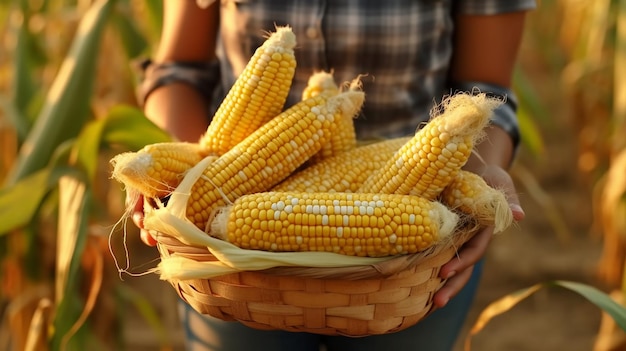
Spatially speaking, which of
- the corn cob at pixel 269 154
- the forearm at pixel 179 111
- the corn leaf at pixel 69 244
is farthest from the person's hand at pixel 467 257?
the corn leaf at pixel 69 244

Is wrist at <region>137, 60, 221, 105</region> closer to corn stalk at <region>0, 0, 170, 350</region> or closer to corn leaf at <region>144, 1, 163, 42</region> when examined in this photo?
corn stalk at <region>0, 0, 170, 350</region>

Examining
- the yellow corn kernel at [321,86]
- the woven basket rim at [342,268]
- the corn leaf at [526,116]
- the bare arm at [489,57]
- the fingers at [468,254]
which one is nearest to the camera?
the woven basket rim at [342,268]

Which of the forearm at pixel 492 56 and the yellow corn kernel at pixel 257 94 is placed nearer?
the yellow corn kernel at pixel 257 94

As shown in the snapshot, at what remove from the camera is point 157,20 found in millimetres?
1891

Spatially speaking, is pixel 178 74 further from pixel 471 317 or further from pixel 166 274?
pixel 471 317

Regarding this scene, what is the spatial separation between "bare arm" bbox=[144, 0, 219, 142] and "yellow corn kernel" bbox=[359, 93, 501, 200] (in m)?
0.42

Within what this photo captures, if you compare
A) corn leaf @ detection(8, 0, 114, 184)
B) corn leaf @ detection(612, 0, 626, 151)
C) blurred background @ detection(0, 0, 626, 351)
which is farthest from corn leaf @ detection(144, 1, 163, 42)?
corn leaf @ detection(612, 0, 626, 151)

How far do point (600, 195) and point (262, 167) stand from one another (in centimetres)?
201

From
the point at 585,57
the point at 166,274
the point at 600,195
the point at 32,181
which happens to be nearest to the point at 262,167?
the point at 166,274

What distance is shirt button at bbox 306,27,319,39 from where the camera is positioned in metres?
1.22

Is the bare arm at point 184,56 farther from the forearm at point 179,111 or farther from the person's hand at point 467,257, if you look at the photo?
the person's hand at point 467,257

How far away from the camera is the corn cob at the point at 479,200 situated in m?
1.00

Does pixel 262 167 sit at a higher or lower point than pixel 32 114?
higher

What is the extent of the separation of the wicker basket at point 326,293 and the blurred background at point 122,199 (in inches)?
4.0
